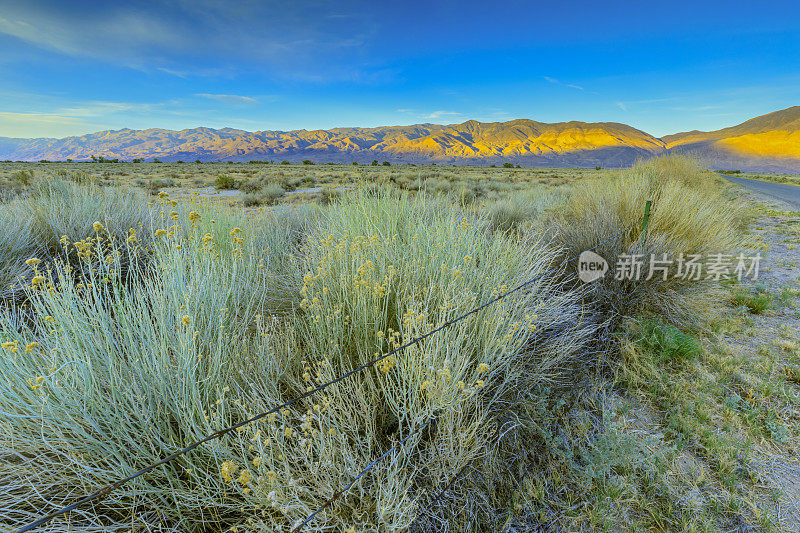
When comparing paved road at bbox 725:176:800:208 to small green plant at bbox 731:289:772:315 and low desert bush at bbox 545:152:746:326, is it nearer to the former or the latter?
small green plant at bbox 731:289:772:315

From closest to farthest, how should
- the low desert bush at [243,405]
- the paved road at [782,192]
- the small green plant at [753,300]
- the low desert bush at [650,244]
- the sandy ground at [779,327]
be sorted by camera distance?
the low desert bush at [243,405] → the sandy ground at [779,327] → the low desert bush at [650,244] → the small green plant at [753,300] → the paved road at [782,192]

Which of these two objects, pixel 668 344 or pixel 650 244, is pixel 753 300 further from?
pixel 668 344

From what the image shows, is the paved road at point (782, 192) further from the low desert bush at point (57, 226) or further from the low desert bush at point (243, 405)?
the low desert bush at point (57, 226)

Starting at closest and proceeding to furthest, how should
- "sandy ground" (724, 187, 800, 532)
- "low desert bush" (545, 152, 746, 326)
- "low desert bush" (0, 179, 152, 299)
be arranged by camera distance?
"sandy ground" (724, 187, 800, 532) → "low desert bush" (545, 152, 746, 326) → "low desert bush" (0, 179, 152, 299)

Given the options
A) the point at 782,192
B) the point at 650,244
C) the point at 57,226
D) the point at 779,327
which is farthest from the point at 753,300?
the point at 782,192

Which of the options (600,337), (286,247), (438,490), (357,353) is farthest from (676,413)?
(286,247)

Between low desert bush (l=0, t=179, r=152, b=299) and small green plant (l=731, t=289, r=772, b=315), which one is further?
small green plant (l=731, t=289, r=772, b=315)

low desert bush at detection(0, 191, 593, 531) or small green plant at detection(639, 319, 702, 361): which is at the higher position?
low desert bush at detection(0, 191, 593, 531)

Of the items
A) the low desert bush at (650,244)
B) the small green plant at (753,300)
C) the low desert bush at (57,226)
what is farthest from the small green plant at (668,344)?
the low desert bush at (57,226)

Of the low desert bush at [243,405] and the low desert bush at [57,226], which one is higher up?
the low desert bush at [57,226]

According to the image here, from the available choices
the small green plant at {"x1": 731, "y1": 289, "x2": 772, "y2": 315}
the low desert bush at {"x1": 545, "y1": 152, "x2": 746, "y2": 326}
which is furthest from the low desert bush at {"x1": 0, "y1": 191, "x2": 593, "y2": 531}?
the small green plant at {"x1": 731, "y1": 289, "x2": 772, "y2": 315}

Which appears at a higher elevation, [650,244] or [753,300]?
[650,244]

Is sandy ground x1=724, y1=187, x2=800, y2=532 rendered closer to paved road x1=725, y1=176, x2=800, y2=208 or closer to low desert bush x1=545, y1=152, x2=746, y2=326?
low desert bush x1=545, y1=152, x2=746, y2=326

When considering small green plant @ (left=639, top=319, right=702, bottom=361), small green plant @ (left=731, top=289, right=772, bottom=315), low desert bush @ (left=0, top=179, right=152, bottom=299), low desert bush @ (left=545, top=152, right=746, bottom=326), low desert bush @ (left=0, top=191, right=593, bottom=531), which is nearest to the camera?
low desert bush @ (left=0, top=191, right=593, bottom=531)
